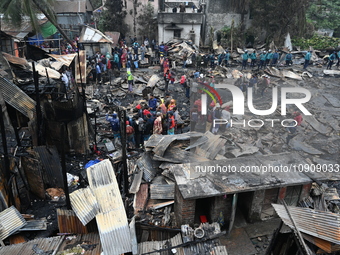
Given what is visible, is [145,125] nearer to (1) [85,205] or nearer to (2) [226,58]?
(1) [85,205]

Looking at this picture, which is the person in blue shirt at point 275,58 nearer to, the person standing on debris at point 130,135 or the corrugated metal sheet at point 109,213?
the person standing on debris at point 130,135

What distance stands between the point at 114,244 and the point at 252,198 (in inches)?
141

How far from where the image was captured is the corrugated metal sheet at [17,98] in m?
11.4

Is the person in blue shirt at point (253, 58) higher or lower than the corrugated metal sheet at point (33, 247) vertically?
higher

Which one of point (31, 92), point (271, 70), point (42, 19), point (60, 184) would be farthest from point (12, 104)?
point (271, 70)

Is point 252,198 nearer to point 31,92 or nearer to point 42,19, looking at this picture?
point 31,92

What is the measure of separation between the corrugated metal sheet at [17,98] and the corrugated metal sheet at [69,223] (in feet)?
20.6

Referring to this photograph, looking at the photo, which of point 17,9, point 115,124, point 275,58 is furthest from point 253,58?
point 17,9

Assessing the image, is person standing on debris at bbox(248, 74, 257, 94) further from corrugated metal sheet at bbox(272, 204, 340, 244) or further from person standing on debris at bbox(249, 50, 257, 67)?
corrugated metal sheet at bbox(272, 204, 340, 244)

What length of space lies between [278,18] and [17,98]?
23.6 m

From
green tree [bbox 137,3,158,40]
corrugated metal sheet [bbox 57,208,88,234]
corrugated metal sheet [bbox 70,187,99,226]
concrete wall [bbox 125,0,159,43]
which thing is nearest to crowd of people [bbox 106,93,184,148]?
corrugated metal sheet [bbox 70,187,99,226]

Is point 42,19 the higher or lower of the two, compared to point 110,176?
higher

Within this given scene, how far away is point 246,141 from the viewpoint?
11141mm

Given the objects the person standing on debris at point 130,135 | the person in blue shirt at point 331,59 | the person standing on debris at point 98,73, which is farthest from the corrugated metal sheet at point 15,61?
the person in blue shirt at point 331,59
